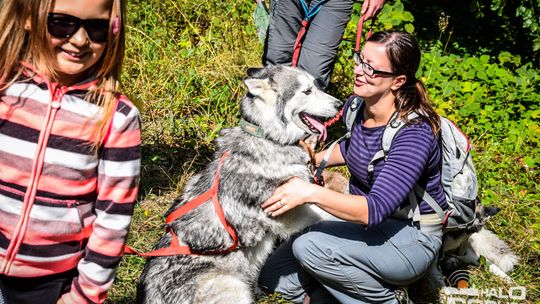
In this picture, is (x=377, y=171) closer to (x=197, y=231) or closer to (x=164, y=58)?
(x=197, y=231)

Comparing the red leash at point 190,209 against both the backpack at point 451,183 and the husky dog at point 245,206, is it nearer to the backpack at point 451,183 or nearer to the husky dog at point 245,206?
the husky dog at point 245,206

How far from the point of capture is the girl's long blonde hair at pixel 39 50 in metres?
1.73

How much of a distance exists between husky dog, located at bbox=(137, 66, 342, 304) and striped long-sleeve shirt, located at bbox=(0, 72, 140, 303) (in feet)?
3.52

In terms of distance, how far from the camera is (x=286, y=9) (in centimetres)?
436

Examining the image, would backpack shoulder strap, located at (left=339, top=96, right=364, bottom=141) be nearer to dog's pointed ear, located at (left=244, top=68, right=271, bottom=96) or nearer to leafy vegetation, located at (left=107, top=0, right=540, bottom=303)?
dog's pointed ear, located at (left=244, top=68, right=271, bottom=96)

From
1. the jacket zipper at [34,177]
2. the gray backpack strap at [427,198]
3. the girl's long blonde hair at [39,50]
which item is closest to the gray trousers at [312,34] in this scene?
the gray backpack strap at [427,198]

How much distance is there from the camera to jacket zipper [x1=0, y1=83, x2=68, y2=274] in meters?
1.72

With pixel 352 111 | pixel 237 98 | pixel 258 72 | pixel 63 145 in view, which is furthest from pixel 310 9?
pixel 63 145

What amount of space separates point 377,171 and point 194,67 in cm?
300

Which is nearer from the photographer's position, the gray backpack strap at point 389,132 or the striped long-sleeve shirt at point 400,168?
the striped long-sleeve shirt at point 400,168

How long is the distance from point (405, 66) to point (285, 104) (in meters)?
0.78

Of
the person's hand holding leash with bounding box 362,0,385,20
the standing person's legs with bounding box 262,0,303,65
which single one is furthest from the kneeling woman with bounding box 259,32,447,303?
the standing person's legs with bounding box 262,0,303,65

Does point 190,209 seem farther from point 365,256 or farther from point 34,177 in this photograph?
point 34,177

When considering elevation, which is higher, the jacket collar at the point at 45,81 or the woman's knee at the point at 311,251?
the jacket collar at the point at 45,81
